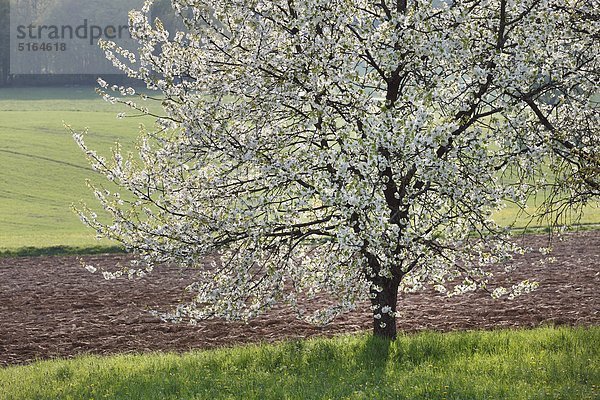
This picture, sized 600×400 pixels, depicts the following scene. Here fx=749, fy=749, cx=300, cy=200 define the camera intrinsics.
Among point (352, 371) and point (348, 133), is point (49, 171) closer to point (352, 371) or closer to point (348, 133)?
point (352, 371)

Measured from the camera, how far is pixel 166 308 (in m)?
22.1

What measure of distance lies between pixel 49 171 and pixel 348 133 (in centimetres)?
5110

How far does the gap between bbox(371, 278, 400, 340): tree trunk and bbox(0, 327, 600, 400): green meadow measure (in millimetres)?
326

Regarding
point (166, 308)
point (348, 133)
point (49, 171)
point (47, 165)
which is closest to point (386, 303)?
point (348, 133)

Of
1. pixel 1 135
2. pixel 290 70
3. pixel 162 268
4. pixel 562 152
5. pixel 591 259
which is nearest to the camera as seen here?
pixel 290 70

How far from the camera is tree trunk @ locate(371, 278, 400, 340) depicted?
13.8m

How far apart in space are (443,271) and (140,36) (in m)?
7.06

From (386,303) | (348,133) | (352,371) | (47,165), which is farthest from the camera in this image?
(47,165)

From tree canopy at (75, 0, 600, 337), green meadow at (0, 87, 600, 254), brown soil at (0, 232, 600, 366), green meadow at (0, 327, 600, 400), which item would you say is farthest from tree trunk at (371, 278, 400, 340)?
green meadow at (0, 87, 600, 254)

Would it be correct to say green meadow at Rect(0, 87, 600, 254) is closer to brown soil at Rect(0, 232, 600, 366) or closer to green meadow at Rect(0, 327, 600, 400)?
green meadow at Rect(0, 327, 600, 400)

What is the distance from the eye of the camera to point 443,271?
14266mm

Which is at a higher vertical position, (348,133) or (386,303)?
(348,133)

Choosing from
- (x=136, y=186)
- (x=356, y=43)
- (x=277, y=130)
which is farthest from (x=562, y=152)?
(x=136, y=186)

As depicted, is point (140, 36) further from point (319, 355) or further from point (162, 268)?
point (162, 268)
